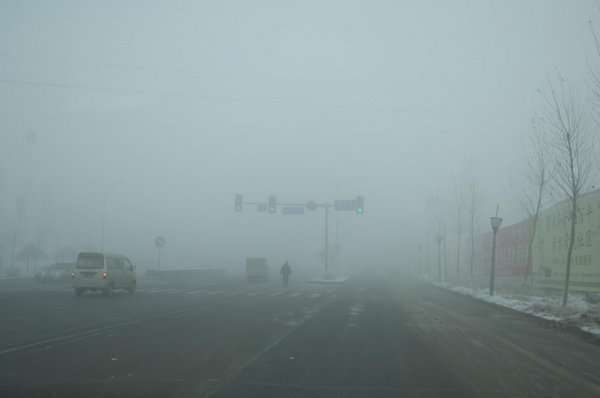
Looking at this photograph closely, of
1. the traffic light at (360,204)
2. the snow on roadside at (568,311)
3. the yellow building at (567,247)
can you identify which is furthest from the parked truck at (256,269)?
the snow on roadside at (568,311)

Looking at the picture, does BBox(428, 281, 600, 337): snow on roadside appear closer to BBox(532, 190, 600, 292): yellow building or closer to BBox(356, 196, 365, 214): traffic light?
BBox(532, 190, 600, 292): yellow building

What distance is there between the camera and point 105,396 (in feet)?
19.6

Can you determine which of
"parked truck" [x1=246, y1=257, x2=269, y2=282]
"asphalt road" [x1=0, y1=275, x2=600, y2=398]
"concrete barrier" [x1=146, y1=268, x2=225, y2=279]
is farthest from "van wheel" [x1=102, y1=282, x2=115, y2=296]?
"concrete barrier" [x1=146, y1=268, x2=225, y2=279]

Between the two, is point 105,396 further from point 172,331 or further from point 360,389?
point 172,331

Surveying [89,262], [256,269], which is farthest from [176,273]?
[89,262]

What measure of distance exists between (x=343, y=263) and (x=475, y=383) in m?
119

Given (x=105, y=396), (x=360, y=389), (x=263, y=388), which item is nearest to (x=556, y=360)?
(x=360, y=389)

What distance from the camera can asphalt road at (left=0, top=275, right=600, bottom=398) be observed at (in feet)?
21.3

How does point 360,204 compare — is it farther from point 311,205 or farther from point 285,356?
point 285,356

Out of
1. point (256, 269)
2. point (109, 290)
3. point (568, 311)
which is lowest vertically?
point (256, 269)

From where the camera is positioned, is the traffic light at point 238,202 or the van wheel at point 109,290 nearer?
the van wheel at point 109,290

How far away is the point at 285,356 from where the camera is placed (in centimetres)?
859

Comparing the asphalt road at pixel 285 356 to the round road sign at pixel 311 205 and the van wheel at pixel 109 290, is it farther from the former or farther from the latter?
the round road sign at pixel 311 205

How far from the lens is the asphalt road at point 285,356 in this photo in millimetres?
6504
